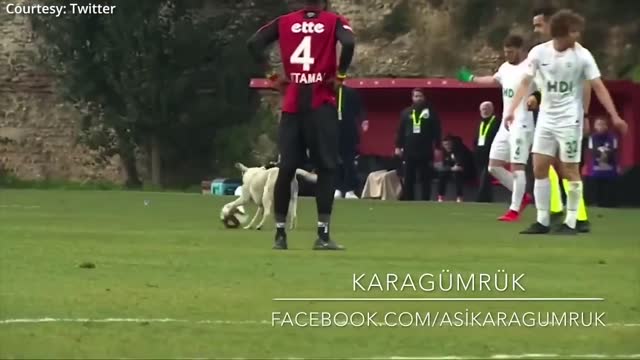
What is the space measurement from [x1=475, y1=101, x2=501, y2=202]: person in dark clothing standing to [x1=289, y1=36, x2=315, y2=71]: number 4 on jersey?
41.6 ft

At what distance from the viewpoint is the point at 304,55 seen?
13.5 m

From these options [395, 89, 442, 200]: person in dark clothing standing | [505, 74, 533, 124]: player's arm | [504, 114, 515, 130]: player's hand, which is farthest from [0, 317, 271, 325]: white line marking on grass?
[395, 89, 442, 200]: person in dark clothing standing

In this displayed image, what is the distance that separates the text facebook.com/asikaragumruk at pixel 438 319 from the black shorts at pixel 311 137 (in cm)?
445

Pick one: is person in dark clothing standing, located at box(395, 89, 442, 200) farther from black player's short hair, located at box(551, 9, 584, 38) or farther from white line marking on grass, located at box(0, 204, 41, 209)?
black player's short hair, located at box(551, 9, 584, 38)

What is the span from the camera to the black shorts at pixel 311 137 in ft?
44.7

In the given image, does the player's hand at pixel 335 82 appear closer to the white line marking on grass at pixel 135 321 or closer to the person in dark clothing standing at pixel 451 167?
the white line marking on grass at pixel 135 321

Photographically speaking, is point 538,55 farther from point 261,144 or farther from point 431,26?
point 261,144

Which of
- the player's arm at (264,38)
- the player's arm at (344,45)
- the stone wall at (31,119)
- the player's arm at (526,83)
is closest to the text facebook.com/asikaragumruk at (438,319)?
the player's arm at (344,45)

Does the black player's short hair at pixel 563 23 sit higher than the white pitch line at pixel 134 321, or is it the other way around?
the black player's short hair at pixel 563 23

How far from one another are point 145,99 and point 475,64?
13798 millimetres

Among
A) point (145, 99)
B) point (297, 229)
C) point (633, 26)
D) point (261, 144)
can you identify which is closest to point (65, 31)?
point (145, 99)

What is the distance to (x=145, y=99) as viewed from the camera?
1526 inches

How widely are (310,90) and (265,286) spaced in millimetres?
3314

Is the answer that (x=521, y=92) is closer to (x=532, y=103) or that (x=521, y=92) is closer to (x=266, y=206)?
(x=532, y=103)
